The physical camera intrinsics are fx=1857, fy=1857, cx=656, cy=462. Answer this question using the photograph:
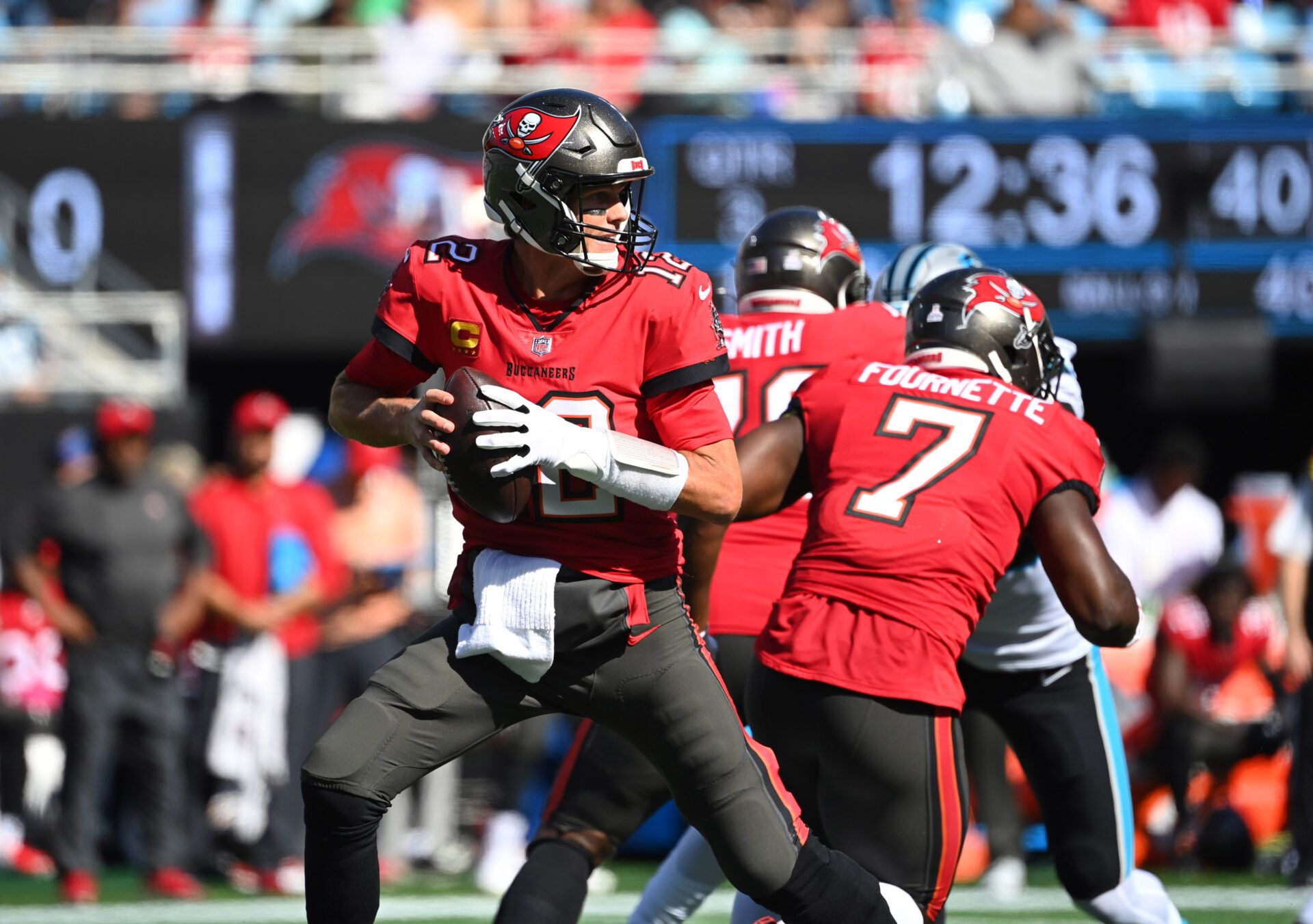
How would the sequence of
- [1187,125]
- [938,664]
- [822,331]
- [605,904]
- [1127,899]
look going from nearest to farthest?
1. [938,664]
2. [1127,899]
3. [822,331]
4. [605,904]
5. [1187,125]

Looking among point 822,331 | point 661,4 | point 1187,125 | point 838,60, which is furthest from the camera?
point 661,4

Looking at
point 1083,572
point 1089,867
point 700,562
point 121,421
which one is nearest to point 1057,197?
point 121,421

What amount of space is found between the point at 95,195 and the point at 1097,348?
6002 millimetres

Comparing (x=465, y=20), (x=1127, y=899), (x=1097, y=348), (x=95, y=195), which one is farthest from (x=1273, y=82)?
(x=1127, y=899)

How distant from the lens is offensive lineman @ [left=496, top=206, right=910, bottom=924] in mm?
4266

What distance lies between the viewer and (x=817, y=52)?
1138 cm

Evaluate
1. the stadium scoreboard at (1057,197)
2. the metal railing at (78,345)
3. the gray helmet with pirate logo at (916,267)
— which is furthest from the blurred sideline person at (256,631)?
the gray helmet with pirate logo at (916,267)

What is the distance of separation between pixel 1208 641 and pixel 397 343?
5.88 m

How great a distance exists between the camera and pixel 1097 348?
1106cm

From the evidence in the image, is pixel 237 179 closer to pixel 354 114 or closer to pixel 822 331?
pixel 354 114

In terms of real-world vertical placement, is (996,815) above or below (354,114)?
below

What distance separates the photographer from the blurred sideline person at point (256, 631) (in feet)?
26.4

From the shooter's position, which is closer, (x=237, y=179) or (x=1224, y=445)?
(x=237, y=179)

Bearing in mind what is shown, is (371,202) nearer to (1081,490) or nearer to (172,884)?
(172,884)
